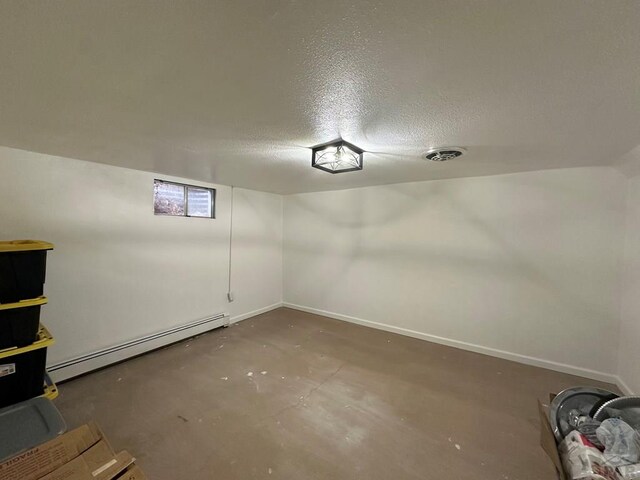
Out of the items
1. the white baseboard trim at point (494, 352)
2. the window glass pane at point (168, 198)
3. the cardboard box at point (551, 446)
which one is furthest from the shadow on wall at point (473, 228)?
the window glass pane at point (168, 198)

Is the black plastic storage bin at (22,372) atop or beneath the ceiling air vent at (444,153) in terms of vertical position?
beneath

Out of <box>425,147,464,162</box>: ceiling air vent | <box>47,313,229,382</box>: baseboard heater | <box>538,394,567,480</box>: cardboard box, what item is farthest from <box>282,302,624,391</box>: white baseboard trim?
→ <box>425,147,464,162</box>: ceiling air vent

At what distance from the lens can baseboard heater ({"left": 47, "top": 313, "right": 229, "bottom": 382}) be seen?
2.29 metres

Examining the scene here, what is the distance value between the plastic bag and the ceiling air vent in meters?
1.95

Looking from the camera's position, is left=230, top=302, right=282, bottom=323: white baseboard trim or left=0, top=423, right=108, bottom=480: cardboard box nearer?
left=0, top=423, right=108, bottom=480: cardboard box

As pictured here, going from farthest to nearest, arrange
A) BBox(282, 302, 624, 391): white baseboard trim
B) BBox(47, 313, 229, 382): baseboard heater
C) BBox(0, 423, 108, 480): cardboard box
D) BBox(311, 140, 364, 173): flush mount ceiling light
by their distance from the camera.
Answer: BBox(282, 302, 624, 391): white baseboard trim < BBox(47, 313, 229, 382): baseboard heater < BBox(311, 140, 364, 173): flush mount ceiling light < BBox(0, 423, 108, 480): cardboard box

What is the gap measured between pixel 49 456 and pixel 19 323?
879 millimetres

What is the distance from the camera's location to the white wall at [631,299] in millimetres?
2111

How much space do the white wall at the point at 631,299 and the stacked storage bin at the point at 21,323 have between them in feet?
14.7

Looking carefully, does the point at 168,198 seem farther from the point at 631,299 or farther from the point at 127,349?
the point at 631,299

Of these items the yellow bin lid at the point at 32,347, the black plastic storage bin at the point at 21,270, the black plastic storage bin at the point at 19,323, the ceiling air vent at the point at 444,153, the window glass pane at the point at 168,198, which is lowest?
the yellow bin lid at the point at 32,347

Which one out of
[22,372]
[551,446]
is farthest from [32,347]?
[551,446]

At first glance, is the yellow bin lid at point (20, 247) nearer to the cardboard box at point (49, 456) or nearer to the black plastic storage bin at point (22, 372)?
the black plastic storage bin at point (22, 372)

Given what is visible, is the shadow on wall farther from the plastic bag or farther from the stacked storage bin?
the stacked storage bin
